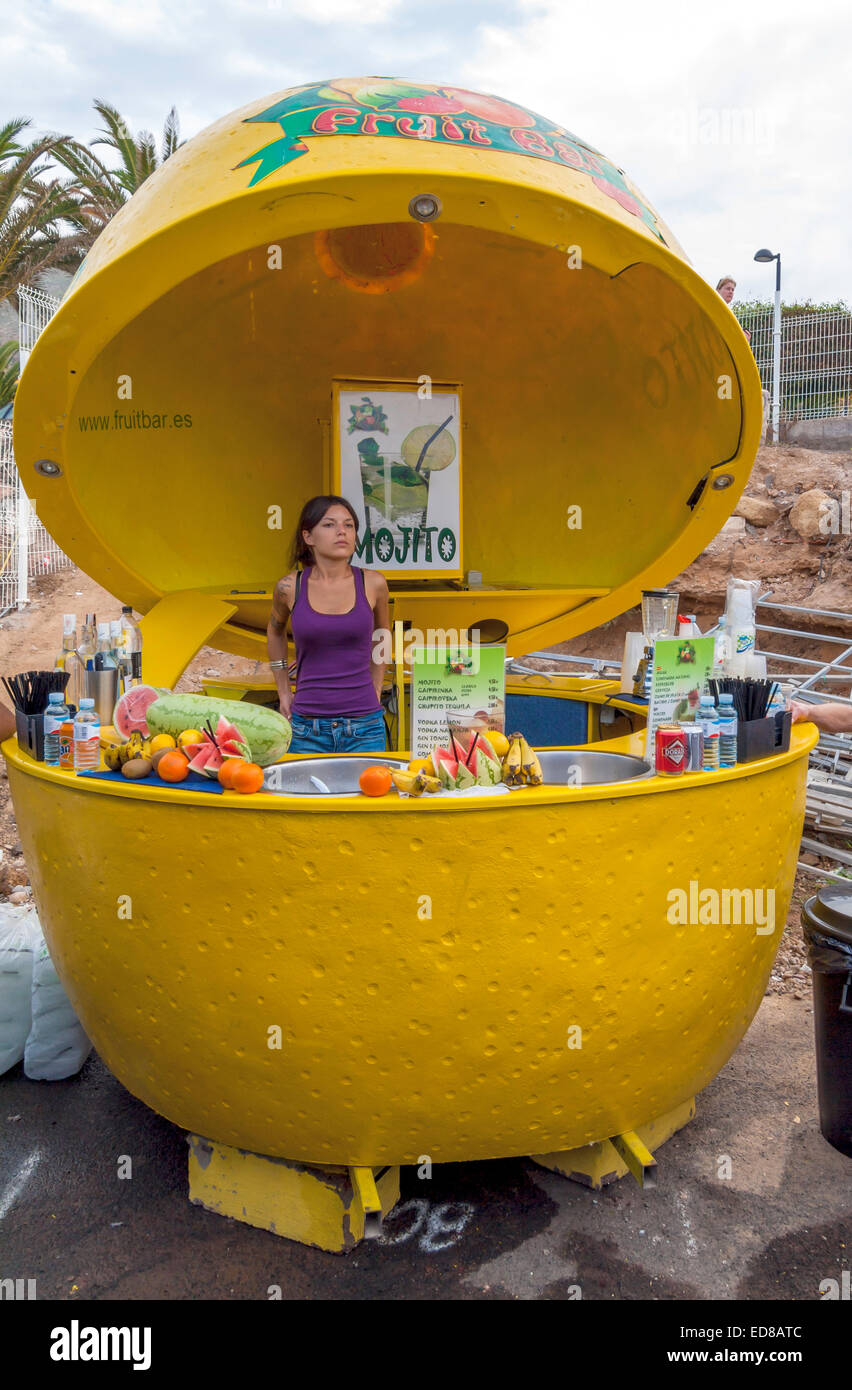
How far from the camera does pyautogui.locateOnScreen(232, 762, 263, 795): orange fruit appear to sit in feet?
7.27

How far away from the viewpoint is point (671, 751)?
91.8 inches

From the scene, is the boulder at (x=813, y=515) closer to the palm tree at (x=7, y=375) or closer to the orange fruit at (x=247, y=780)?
the orange fruit at (x=247, y=780)

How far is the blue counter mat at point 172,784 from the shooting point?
2242 mm

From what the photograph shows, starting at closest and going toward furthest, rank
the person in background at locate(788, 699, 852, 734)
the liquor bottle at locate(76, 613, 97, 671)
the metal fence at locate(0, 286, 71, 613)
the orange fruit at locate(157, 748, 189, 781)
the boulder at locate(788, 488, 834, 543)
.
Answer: the orange fruit at locate(157, 748, 189, 781), the person in background at locate(788, 699, 852, 734), the liquor bottle at locate(76, 613, 97, 671), the boulder at locate(788, 488, 834, 543), the metal fence at locate(0, 286, 71, 613)

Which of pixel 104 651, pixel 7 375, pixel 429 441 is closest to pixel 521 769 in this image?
pixel 104 651

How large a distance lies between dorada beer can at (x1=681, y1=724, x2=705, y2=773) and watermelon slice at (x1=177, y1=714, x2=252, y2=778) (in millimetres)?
1073

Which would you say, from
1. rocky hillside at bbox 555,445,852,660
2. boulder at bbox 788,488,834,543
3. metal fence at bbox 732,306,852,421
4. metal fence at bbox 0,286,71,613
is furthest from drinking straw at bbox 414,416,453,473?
metal fence at bbox 0,286,71,613

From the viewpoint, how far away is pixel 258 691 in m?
4.43

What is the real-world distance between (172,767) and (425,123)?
179 centimetres

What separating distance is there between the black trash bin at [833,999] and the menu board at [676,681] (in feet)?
2.45

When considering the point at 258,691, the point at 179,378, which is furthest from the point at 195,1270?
the point at 179,378

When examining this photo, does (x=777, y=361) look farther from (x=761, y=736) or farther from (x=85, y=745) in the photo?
(x=85, y=745)

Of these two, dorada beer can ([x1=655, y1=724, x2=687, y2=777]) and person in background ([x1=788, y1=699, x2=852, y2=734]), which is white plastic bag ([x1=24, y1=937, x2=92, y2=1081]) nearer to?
dorada beer can ([x1=655, y1=724, x2=687, y2=777])

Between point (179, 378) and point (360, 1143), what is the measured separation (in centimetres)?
303
